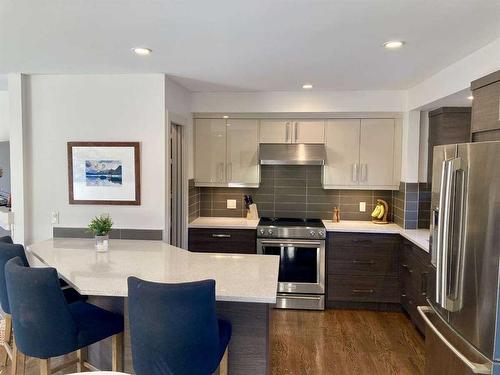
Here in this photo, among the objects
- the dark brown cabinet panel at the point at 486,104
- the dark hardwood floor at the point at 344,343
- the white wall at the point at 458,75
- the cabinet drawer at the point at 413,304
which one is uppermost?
the white wall at the point at 458,75

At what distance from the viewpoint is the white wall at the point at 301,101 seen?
13.3ft

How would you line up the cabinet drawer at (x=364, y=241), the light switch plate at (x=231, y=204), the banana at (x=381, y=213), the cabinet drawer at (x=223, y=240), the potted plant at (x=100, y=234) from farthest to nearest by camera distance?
the light switch plate at (x=231, y=204)
the banana at (x=381, y=213)
the cabinet drawer at (x=223, y=240)
the cabinet drawer at (x=364, y=241)
the potted plant at (x=100, y=234)

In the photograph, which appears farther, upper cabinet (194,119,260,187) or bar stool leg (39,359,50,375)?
upper cabinet (194,119,260,187)

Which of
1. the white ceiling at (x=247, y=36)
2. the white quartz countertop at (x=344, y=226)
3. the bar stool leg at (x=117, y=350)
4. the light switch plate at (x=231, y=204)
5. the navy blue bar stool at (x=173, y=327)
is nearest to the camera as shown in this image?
the navy blue bar stool at (x=173, y=327)

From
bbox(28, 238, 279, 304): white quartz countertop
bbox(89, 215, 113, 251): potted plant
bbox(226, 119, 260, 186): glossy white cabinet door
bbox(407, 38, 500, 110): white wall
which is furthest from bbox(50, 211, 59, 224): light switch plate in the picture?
bbox(407, 38, 500, 110): white wall

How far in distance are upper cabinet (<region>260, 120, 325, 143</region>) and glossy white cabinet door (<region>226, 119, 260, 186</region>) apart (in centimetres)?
12

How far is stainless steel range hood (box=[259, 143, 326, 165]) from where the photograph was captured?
422 centimetres

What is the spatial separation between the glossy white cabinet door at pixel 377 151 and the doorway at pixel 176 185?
2068 mm

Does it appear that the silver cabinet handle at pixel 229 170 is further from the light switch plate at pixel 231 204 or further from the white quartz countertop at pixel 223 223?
the white quartz countertop at pixel 223 223

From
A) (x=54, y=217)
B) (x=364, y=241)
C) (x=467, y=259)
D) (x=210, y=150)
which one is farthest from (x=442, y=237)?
(x=54, y=217)

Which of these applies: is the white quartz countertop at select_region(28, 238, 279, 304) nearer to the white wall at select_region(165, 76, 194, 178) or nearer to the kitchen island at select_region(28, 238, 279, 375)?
the kitchen island at select_region(28, 238, 279, 375)

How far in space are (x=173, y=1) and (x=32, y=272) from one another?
1.54 meters

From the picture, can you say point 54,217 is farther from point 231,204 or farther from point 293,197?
point 293,197

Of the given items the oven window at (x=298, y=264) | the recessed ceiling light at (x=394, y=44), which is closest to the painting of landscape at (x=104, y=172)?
the oven window at (x=298, y=264)
